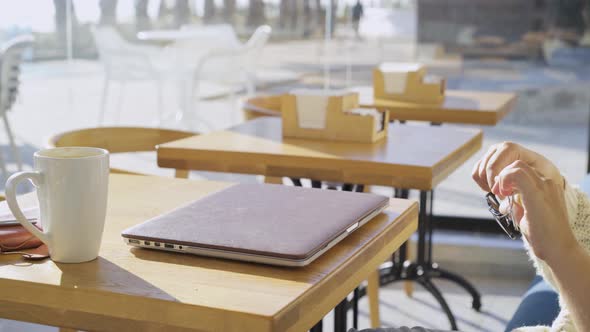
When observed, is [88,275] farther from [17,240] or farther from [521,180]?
[521,180]

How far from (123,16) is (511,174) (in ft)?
10.6

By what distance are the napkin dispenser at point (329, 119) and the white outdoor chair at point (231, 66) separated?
2.12 meters

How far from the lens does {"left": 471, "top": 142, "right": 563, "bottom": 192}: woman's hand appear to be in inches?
48.9

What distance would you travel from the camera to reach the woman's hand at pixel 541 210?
1.05 meters

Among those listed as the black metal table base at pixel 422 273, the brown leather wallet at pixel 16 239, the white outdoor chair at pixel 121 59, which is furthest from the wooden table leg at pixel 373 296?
the white outdoor chair at pixel 121 59

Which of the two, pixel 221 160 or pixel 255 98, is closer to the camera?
pixel 221 160

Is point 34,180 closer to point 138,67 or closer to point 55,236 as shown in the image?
point 55,236

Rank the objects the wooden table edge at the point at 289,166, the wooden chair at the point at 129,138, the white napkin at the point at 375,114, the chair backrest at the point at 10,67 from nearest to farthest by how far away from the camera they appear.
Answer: the wooden table edge at the point at 289,166 < the white napkin at the point at 375,114 < the wooden chair at the point at 129,138 < the chair backrest at the point at 10,67

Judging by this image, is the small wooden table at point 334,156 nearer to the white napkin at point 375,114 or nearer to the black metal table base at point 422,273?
the white napkin at point 375,114

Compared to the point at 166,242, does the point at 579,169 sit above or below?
below

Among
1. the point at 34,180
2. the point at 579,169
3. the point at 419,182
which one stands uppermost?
the point at 34,180

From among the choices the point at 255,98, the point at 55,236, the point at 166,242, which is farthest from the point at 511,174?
the point at 255,98

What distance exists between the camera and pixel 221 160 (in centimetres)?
193

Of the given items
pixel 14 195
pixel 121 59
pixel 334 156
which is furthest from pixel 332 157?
pixel 121 59
